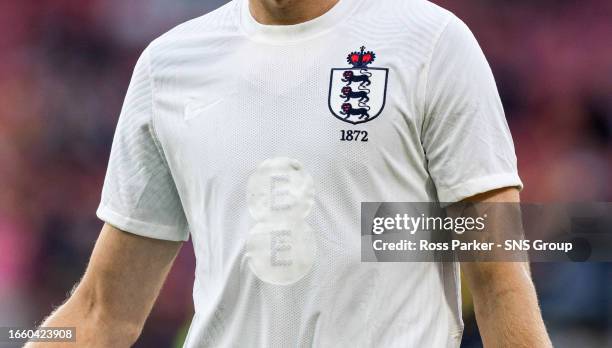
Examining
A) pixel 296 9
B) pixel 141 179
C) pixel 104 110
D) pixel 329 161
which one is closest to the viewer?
pixel 329 161

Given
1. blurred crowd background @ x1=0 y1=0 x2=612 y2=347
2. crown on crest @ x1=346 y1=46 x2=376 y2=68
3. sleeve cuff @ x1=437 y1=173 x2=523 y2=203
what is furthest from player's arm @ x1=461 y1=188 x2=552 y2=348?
blurred crowd background @ x1=0 y1=0 x2=612 y2=347

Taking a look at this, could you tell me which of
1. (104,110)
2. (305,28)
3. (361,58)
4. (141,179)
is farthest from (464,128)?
(104,110)

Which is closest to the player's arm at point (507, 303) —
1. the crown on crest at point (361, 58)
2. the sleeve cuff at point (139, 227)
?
the crown on crest at point (361, 58)

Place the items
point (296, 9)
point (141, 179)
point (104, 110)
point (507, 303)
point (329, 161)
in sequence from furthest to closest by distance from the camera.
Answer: point (104, 110) < point (141, 179) < point (296, 9) < point (329, 161) < point (507, 303)

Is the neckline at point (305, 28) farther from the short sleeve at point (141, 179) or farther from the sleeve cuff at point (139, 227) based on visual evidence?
the sleeve cuff at point (139, 227)

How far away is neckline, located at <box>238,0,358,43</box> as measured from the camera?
2158mm

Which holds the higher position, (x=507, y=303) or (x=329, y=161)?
(x=329, y=161)

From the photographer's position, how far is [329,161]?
206cm

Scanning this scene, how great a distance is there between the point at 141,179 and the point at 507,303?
0.93 metres

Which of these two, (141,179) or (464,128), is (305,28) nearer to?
(464,128)

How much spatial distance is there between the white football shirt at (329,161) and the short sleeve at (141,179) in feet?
0.31

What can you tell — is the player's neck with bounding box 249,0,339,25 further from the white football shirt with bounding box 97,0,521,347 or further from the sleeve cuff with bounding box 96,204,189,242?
the sleeve cuff with bounding box 96,204,189,242

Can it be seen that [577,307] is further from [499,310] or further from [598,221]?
[499,310]

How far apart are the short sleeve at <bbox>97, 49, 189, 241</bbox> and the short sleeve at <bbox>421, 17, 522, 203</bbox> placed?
684 mm
